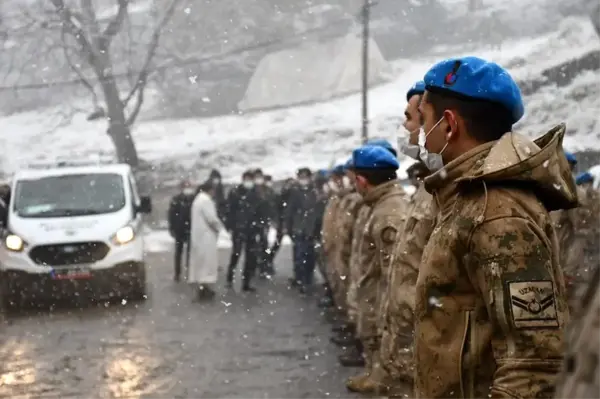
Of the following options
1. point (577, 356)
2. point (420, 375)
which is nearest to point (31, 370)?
point (420, 375)

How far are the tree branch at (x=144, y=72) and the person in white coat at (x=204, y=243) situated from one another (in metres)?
22.0

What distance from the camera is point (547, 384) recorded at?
200 cm

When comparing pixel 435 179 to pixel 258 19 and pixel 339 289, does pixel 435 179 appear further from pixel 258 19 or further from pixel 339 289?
pixel 258 19

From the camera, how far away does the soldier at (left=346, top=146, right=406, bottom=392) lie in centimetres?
525

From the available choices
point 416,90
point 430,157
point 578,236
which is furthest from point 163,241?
point 430,157

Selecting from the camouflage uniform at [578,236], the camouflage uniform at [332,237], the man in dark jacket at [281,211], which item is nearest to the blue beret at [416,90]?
the camouflage uniform at [578,236]

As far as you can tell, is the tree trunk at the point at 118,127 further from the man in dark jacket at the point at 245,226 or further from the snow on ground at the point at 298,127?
the man in dark jacket at the point at 245,226

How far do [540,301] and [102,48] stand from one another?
33.2 m

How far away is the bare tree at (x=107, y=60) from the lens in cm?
3262

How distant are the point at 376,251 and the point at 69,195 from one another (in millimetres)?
7952

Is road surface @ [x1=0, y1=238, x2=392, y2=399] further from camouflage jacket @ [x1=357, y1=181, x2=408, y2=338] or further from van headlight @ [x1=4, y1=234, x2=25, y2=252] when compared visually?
camouflage jacket @ [x1=357, y1=181, x2=408, y2=338]

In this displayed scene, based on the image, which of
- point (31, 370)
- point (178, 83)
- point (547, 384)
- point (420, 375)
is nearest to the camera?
point (547, 384)

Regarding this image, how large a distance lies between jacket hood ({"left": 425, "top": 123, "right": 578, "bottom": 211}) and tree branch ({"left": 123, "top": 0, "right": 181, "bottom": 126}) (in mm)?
32559

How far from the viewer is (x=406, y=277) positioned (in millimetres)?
3424
